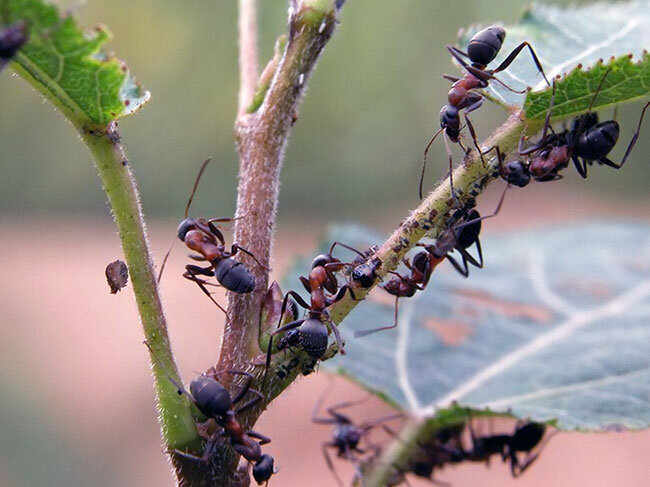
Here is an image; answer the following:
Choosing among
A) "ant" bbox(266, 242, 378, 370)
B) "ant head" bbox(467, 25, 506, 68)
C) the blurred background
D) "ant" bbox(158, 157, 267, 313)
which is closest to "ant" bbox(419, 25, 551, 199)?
"ant head" bbox(467, 25, 506, 68)

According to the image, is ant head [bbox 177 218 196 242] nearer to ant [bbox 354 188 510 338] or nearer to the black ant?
ant [bbox 354 188 510 338]

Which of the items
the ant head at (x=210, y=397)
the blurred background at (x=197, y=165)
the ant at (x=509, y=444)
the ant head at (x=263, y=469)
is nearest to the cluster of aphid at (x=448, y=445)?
the ant at (x=509, y=444)

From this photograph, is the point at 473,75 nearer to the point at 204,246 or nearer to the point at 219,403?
the point at 204,246

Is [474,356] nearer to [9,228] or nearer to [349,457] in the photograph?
[349,457]

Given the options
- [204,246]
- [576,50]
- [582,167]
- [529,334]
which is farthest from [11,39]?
[529,334]

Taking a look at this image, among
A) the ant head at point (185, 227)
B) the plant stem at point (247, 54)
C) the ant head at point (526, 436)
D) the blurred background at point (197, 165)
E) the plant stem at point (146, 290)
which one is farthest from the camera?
the blurred background at point (197, 165)

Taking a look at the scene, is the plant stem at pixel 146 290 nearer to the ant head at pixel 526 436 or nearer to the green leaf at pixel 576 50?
the green leaf at pixel 576 50

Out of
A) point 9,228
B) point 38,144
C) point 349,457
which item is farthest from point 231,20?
point 349,457
